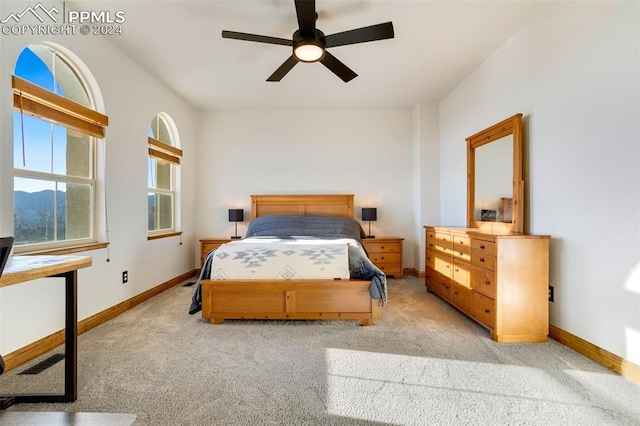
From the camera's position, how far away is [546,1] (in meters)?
2.34

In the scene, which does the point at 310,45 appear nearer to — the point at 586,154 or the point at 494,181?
the point at 586,154

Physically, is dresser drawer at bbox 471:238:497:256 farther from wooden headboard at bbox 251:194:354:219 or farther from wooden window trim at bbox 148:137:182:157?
wooden window trim at bbox 148:137:182:157

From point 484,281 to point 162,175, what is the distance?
13.6 feet

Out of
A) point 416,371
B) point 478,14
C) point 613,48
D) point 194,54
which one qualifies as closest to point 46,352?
point 416,371

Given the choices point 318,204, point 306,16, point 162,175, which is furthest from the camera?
point 318,204

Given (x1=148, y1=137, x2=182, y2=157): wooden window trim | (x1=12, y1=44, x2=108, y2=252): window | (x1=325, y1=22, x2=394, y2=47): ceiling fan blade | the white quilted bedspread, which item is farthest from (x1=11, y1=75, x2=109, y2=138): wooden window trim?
(x1=325, y1=22, x2=394, y2=47): ceiling fan blade

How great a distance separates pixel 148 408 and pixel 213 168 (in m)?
3.90

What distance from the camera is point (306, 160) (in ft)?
15.9

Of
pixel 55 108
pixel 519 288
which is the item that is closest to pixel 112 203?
pixel 55 108

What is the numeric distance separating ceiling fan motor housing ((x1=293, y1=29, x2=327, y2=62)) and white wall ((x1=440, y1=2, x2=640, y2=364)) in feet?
6.26

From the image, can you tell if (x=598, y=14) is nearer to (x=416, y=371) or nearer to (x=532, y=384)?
(x=532, y=384)

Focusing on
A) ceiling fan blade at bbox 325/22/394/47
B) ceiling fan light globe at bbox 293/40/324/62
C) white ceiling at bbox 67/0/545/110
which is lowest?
ceiling fan light globe at bbox 293/40/324/62

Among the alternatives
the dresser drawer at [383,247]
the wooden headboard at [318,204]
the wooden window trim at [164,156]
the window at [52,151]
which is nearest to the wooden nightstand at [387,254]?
the dresser drawer at [383,247]

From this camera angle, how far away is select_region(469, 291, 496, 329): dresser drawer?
93.4 inches
